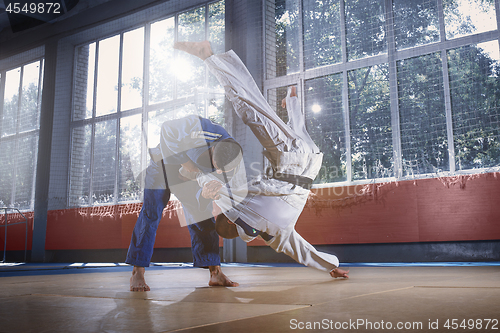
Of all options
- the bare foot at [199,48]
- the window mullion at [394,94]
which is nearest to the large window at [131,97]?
the window mullion at [394,94]

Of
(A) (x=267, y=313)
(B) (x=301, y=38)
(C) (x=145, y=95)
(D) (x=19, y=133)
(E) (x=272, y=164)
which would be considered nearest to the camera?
(A) (x=267, y=313)

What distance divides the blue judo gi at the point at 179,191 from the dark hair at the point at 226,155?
0.11 m

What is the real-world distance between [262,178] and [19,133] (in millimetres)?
8614

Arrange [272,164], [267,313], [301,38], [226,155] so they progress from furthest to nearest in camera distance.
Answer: [301,38] < [226,155] < [272,164] < [267,313]

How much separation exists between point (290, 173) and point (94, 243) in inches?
235

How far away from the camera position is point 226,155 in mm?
2105

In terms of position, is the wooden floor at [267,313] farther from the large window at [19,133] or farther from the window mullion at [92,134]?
the large window at [19,133]

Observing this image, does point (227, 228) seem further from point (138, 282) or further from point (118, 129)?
point (118, 129)

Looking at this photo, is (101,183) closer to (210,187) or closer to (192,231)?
(192,231)

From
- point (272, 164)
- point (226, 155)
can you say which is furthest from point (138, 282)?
point (272, 164)

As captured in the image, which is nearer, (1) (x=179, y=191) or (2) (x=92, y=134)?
(1) (x=179, y=191)

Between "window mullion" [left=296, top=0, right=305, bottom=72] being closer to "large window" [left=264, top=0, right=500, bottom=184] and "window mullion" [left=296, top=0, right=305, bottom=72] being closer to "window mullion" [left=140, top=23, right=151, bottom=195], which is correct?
"large window" [left=264, top=0, right=500, bottom=184]

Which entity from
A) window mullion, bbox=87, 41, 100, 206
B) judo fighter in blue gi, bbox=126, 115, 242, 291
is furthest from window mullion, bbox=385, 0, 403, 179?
window mullion, bbox=87, 41, 100, 206

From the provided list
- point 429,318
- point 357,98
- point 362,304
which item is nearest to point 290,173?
point 362,304
